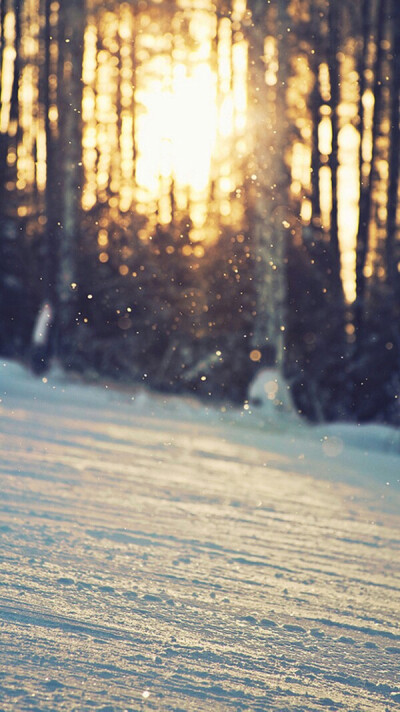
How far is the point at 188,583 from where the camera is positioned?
3125 mm

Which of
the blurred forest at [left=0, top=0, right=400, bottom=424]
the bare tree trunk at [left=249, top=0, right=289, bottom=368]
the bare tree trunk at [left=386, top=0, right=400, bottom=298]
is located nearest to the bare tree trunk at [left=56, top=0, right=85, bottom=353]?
the blurred forest at [left=0, top=0, right=400, bottom=424]

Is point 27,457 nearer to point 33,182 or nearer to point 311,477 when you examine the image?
point 311,477

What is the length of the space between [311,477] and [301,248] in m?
10.6

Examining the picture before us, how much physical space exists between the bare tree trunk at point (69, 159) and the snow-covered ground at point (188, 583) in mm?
11538

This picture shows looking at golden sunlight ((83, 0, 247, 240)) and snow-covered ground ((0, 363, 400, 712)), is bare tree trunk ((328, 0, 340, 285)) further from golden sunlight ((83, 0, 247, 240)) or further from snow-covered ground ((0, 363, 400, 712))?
snow-covered ground ((0, 363, 400, 712))

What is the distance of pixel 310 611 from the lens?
9.88ft

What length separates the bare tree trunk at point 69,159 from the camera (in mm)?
18109

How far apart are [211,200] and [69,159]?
4828mm

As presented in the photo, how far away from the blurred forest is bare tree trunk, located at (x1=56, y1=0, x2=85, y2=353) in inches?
1.8

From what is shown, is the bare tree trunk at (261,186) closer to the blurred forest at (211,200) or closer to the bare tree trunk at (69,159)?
the blurred forest at (211,200)

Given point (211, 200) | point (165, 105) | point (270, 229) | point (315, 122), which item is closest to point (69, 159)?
→ point (165, 105)

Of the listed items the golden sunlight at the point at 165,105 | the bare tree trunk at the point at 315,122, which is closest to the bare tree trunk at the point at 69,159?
the golden sunlight at the point at 165,105

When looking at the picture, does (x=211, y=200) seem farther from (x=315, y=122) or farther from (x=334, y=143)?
(x=334, y=143)

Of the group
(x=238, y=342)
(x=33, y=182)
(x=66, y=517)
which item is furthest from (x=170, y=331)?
(x=66, y=517)
